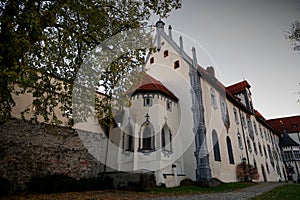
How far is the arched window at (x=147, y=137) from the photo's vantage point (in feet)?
52.8

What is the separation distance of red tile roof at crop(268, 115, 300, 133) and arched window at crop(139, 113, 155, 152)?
4013 centimetres

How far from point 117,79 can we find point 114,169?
34.3 feet

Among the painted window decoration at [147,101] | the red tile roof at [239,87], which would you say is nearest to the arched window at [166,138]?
the painted window decoration at [147,101]

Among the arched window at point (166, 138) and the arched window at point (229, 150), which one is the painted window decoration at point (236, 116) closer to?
the arched window at point (229, 150)

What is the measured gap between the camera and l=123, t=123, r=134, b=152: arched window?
16931mm

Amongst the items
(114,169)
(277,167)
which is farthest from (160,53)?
(277,167)

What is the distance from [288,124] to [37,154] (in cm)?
4912

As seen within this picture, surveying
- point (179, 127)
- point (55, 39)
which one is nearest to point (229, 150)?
point (179, 127)

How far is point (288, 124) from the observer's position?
1816 inches

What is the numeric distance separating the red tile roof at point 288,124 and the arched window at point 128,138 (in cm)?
4078

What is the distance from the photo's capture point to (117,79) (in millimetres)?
9281

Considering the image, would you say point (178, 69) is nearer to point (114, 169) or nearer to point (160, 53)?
point (160, 53)

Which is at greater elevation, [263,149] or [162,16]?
[162,16]

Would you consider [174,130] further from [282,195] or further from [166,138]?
[282,195]
